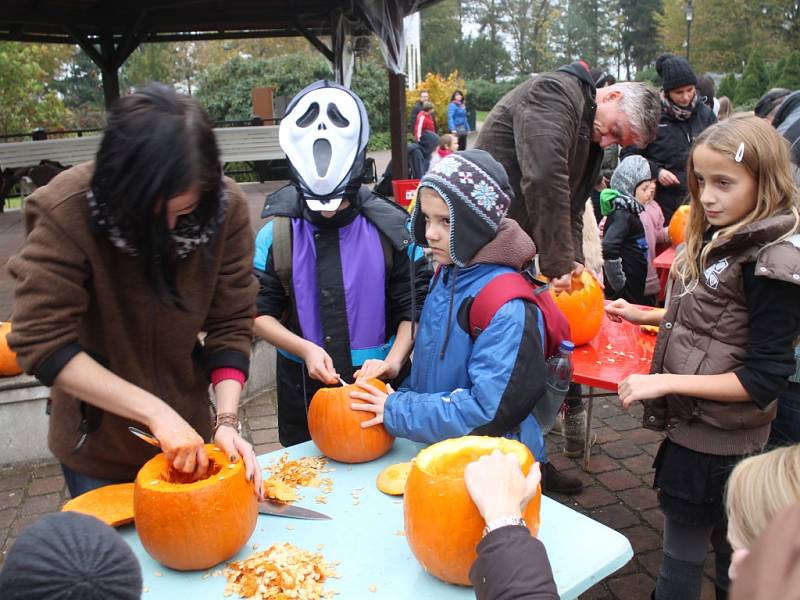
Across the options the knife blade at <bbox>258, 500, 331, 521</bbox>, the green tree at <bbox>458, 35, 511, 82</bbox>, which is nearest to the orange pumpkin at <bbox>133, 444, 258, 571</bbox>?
the knife blade at <bbox>258, 500, 331, 521</bbox>

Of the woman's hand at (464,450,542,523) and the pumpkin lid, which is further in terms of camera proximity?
the pumpkin lid

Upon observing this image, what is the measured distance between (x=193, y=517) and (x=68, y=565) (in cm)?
55


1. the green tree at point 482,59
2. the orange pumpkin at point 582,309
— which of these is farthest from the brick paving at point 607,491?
the green tree at point 482,59

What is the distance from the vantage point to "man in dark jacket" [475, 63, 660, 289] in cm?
307

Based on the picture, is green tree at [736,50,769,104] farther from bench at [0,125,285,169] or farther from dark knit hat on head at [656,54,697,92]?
dark knit hat on head at [656,54,697,92]

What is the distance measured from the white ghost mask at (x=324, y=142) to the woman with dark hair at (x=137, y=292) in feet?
1.54

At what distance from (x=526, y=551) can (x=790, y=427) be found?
1.54 m

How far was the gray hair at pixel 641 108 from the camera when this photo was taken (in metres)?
3.07

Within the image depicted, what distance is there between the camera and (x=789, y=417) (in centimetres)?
239

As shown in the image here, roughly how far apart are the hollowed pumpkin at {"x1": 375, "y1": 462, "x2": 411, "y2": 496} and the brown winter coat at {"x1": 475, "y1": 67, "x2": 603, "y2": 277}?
154 centimetres

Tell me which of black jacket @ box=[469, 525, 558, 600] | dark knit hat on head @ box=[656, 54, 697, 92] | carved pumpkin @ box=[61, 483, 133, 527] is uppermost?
dark knit hat on head @ box=[656, 54, 697, 92]

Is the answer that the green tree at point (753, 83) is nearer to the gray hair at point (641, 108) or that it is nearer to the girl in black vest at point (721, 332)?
the gray hair at point (641, 108)

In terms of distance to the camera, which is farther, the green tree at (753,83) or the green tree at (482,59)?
the green tree at (482,59)

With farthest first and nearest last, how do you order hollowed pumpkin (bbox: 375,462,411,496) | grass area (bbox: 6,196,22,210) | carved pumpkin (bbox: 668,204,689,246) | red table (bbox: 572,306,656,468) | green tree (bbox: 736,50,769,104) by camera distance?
green tree (bbox: 736,50,769,104) < grass area (bbox: 6,196,22,210) < carved pumpkin (bbox: 668,204,689,246) < red table (bbox: 572,306,656,468) < hollowed pumpkin (bbox: 375,462,411,496)
